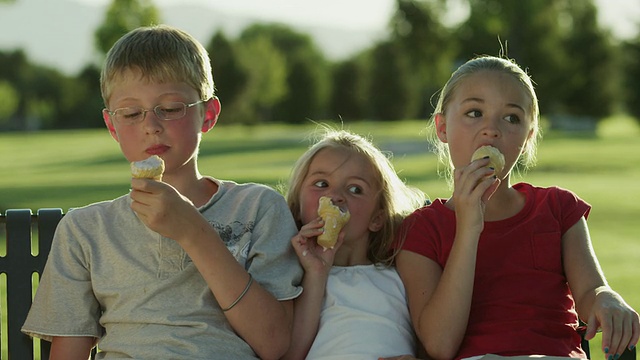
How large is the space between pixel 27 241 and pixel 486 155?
1.80 metres

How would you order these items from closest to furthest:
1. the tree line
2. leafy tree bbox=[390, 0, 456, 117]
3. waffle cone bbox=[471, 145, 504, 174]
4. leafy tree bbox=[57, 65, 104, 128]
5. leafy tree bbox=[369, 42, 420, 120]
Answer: waffle cone bbox=[471, 145, 504, 174] → leafy tree bbox=[390, 0, 456, 117] → the tree line → leafy tree bbox=[57, 65, 104, 128] → leafy tree bbox=[369, 42, 420, 120]

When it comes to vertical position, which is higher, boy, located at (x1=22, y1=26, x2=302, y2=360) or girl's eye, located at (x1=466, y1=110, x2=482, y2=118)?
girl's eye, located at (x1=466, y1=110, x2=482, y2=118)

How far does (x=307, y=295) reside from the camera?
324cm

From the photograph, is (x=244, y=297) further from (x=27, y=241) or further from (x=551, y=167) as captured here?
(x=551, y=167)

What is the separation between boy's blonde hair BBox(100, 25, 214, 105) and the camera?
3082mm

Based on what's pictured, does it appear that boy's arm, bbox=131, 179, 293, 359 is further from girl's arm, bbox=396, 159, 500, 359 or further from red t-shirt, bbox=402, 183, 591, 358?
red t-shirt, bbox=402, 183, 591, 358

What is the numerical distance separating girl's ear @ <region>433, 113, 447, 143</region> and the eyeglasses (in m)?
0.98

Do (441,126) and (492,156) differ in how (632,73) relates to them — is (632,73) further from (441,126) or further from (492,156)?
(492,156)

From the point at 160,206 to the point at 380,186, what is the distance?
3.59 ft

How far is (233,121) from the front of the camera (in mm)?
70938

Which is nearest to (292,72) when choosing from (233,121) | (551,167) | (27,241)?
(233,121)

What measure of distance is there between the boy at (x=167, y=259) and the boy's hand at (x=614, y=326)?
97cm

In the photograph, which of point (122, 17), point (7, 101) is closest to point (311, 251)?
point (122, 17)

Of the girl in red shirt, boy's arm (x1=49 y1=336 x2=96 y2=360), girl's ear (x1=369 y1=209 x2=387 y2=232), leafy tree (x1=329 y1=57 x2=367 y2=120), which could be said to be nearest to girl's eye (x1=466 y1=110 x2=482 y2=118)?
the girl in red shirt
